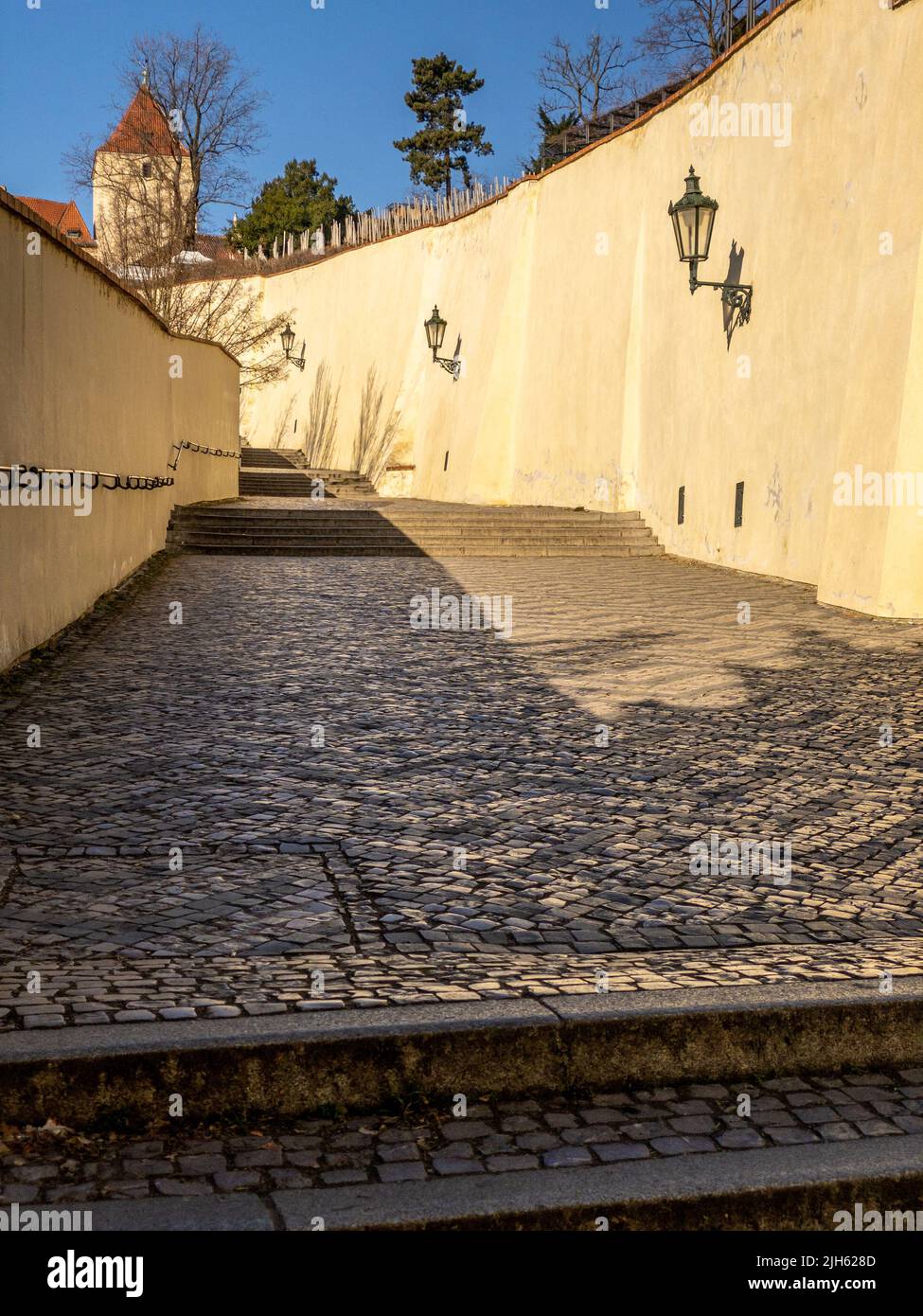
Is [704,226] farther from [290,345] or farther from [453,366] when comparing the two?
[290,345]

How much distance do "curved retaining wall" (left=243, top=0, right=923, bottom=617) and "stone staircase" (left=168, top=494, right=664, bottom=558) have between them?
2.55 feet

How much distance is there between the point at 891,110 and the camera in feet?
38.4

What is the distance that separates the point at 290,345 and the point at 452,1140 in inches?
1671

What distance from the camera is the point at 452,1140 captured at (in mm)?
3174

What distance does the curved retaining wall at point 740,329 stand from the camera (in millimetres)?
11570

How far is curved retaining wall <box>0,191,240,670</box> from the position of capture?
7.84 meters

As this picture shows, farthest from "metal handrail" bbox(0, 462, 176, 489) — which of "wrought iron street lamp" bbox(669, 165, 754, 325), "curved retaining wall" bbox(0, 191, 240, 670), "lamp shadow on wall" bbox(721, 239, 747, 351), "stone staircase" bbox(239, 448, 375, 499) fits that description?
"stone staircase" bbox(239, 448, 375, 499)

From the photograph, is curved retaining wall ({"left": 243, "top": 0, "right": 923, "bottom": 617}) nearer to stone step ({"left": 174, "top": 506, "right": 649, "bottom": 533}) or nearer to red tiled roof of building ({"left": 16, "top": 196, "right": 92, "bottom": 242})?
stone step ({"left": 174, "top": 506, "right": 649, "bottom": 533})

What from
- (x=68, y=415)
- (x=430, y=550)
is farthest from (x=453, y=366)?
(x=68, y=415)

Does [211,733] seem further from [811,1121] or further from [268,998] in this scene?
[811,1121]

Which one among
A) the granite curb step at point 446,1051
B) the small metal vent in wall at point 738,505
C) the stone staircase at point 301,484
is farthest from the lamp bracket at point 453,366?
the granite curb step at point 446,1051

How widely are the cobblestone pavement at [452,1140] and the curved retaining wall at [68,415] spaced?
520 cm

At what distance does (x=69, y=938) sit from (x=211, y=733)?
2.98m

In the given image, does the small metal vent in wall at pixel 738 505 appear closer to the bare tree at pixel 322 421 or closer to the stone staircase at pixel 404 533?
the stone staircase at pixel 404 533
